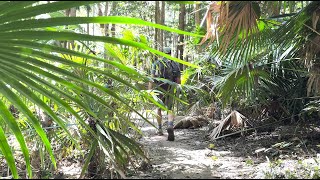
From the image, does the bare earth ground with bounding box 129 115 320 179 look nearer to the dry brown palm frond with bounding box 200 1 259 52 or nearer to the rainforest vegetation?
the rainforest vegetation

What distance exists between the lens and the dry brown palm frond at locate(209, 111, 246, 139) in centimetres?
575

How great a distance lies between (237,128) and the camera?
19.5 ft

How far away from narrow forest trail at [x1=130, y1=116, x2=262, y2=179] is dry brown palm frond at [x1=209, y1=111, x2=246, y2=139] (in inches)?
10.2

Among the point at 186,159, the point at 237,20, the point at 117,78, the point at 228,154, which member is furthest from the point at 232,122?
the point at 117,78

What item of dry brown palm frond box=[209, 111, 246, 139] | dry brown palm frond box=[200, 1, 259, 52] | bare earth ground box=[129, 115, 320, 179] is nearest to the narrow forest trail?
bare earth ground box=[129, 115, 320, 179]

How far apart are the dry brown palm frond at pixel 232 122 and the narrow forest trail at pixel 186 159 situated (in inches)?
10.2

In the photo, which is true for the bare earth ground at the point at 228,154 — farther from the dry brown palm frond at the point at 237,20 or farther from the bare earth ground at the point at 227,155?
the dry brown palm frond at the point at 237,20

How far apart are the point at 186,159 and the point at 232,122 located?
171 centimetres

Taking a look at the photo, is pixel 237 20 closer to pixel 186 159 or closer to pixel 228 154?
pixel 186 159

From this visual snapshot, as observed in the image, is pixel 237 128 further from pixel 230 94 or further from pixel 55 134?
pixel 55 134

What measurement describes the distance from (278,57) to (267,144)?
1230mm

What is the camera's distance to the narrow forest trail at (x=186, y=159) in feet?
10.7

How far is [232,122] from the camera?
5793 mm

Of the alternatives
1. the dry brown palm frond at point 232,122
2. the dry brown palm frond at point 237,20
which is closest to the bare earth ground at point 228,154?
the dry brown palm frond at point 232,122
